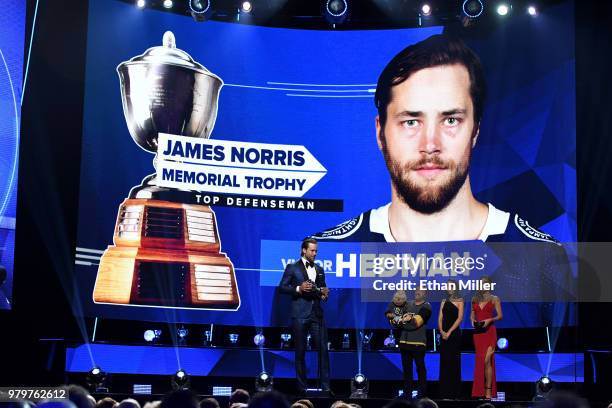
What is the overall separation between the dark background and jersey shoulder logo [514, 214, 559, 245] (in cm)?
40

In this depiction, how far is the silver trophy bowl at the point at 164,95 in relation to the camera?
11250 mm

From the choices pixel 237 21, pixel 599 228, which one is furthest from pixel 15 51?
pixel 599 228

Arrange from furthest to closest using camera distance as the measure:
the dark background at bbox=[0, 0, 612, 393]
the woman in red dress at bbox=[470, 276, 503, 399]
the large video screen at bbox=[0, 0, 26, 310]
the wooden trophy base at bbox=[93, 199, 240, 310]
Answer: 1. the wooden trophy base at bbox=[93, 199, 240, 310]
2. the dark background at bbox=[0, 0, 612, 393]
3. the large video screen at bbox=[0, 0, 26, 310]
4. the woman in red dress at bbox=[470, 276, 503, 399]

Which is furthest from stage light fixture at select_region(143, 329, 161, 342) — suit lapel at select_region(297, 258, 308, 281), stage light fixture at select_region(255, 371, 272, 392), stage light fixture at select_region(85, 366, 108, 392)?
suit lapel at select_region(297, 258, 308, 281)

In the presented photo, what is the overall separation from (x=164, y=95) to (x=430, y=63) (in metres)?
3.64

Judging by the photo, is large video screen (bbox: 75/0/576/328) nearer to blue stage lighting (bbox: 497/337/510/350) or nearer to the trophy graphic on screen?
the trophy graphic on screen

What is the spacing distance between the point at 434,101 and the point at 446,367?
3.90 metres

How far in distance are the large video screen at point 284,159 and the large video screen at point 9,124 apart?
1.16 metres

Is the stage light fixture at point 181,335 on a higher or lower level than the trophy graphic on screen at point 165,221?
lower

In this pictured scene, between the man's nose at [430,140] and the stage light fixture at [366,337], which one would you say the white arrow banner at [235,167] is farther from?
the stage light fixture at [366,337]

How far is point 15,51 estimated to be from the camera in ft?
32.3

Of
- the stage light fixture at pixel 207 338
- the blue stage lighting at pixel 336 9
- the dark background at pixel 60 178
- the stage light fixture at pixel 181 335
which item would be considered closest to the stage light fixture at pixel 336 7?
the blue stage lighting at pixel 336 9

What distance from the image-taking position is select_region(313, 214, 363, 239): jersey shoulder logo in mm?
11500

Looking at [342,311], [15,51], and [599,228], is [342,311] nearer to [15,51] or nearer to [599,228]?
[599,228]
